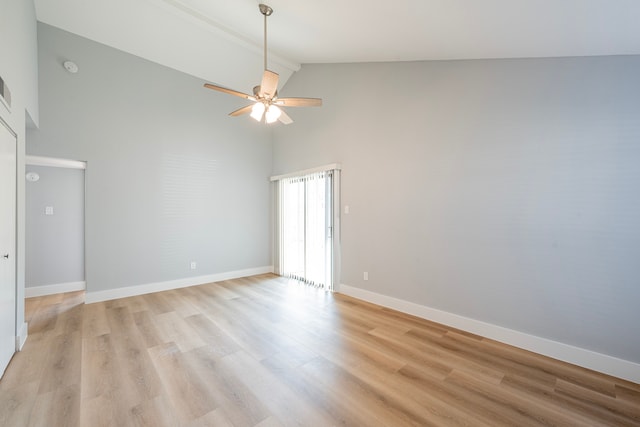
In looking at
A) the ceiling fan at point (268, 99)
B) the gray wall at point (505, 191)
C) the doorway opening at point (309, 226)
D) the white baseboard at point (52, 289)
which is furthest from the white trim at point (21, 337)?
the gray wall at point (505, 191)

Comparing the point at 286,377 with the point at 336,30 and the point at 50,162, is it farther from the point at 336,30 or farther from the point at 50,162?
the point at 50,162

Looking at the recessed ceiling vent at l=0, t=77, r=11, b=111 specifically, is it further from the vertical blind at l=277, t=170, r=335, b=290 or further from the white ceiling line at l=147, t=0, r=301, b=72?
the vertical blind at l=277, t=170, r=335, b=290

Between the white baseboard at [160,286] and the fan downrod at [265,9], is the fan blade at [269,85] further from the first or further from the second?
the white baseboard at [160,286]

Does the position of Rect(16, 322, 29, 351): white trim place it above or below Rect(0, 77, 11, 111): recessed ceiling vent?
below

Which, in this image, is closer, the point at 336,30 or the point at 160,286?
the point at 336,30

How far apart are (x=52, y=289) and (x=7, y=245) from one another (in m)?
2.70

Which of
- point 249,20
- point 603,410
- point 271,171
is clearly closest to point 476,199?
point 603,410

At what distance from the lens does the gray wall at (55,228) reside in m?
4.11

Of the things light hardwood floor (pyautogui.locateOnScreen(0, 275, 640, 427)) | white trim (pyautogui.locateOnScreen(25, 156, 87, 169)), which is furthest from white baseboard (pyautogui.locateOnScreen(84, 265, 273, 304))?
white trim (pyautogui.locateOnScreen(25, 156, 87, 169))

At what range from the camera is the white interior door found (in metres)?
2.14

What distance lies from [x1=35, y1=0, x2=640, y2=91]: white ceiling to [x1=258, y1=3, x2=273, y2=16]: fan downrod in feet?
0.24

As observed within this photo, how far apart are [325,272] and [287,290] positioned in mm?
702

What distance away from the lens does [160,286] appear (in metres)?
4.41

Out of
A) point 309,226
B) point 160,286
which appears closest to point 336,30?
point 309,226
